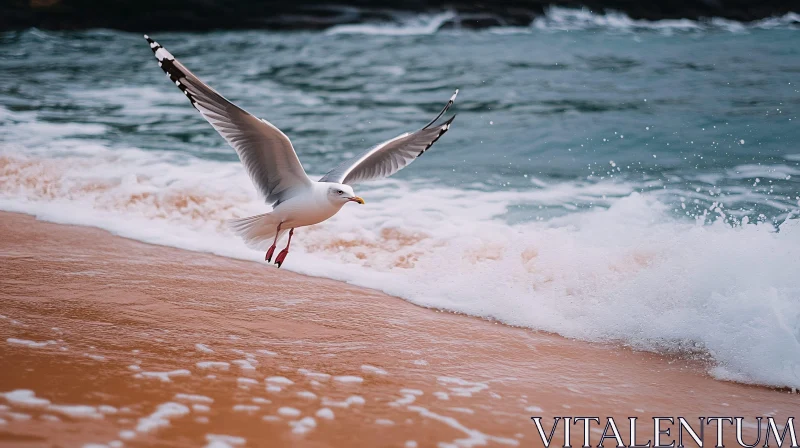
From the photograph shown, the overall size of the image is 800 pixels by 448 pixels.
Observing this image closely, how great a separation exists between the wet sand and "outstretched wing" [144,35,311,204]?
1.78ft

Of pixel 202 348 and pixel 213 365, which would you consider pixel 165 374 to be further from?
pixel 202 348

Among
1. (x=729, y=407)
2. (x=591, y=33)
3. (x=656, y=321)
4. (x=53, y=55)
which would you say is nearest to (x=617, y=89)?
→ (x=591, y=33)

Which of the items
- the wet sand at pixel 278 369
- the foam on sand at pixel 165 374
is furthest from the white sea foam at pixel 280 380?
the foam on sand at pixel 165 374

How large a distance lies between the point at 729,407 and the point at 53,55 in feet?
46.1

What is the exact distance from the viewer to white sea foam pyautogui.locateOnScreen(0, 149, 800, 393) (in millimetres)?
3814

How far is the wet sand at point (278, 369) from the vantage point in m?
2.43

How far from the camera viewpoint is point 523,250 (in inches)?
191

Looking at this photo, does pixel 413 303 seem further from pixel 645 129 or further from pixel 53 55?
pixel 53 55

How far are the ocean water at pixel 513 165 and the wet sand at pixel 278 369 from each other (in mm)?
377

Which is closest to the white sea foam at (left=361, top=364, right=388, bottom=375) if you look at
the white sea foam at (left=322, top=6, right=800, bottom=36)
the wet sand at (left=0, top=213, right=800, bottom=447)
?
the wet sand at (left=0, top=213, right=800, bottom=447)

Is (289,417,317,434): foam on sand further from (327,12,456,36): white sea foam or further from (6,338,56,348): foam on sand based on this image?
(327,12,456,36): white sea foam

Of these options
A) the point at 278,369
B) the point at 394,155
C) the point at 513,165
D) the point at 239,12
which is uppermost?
the point at 239,12

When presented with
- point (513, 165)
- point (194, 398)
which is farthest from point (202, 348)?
point (513, 165)

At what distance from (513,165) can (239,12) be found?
1129 centimetres
